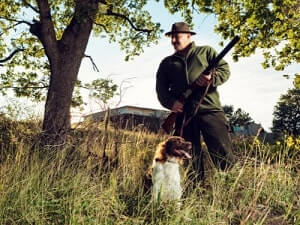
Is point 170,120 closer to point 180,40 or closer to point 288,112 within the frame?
point 180,40

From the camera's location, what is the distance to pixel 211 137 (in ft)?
Result: 18.3

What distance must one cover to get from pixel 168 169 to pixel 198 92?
1.29m

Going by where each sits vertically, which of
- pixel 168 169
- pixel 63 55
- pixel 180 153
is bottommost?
pixel 168 169

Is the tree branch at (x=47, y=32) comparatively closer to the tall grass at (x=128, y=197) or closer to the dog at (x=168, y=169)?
the tall grass at (x=128, y=197)

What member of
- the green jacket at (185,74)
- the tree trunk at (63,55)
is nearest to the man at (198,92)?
the green jacket at (185,74)

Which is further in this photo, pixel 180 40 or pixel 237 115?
pixel 237 115

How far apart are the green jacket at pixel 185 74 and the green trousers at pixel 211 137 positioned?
0.46 ft

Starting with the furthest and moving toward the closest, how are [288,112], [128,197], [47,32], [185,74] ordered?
[288,112] < [47,32] < [185,74] < [128,197]

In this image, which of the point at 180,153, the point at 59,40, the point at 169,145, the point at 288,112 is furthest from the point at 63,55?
the point at 288,112

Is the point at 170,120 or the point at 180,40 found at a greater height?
the point at 180,40

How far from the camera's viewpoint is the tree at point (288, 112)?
113ft

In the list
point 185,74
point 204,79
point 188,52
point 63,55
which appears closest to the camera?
point 204,79

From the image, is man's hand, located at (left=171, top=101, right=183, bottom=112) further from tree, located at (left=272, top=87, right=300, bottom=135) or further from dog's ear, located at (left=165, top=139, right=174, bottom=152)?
tree, located at (left=272, top=87, right=300, bottom=135)

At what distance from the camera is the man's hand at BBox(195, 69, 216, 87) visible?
5.23 m
